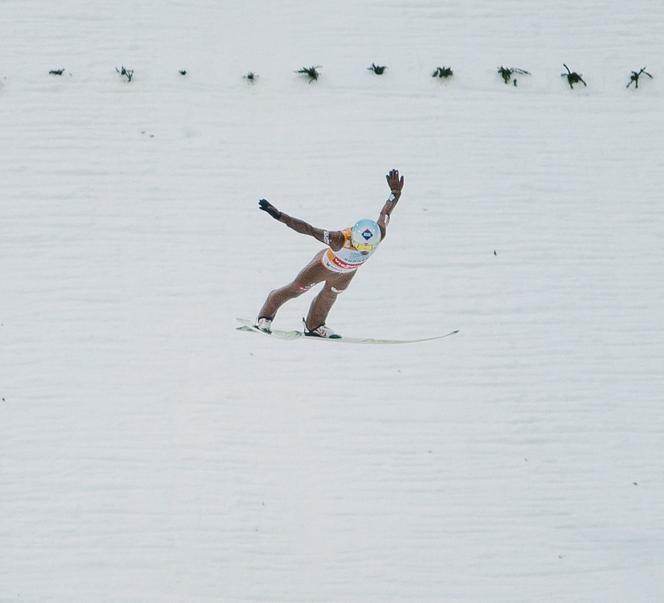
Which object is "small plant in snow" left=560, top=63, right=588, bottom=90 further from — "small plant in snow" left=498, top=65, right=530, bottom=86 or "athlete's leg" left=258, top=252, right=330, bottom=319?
"athlete's leg" left=258, top=252, right=330, bottom=319

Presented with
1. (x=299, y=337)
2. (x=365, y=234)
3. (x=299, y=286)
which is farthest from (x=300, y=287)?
(x=365, y=234)

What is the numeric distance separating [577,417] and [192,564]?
12.0 feet

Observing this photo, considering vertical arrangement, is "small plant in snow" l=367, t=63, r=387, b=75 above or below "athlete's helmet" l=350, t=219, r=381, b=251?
above

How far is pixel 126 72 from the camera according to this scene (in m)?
11.5

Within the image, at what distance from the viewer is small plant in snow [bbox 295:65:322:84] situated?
37.8 ft

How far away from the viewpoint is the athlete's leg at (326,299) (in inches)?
363

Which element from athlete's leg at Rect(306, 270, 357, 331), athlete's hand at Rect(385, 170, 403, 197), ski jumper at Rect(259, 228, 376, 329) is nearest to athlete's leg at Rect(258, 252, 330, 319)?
ski jumper at Rect(259, 228, 376, 329)

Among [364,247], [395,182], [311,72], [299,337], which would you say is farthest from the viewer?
[311,72]

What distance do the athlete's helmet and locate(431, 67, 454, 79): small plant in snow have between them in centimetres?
344

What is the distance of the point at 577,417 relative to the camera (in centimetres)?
1035

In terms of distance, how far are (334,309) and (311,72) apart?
100 inches

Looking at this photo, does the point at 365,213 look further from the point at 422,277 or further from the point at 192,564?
the point at 192,564

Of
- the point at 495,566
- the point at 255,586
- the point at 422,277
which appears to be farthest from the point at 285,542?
the point at 422,277

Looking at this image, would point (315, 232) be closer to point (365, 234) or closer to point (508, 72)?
point (365, 234)
